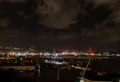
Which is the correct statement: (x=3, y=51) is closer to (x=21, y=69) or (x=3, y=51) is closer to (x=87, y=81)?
(x=21, y=69)

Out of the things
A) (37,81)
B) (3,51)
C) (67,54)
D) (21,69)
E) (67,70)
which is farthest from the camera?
(67,54)

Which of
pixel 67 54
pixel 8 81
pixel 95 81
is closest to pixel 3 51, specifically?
pixel 67 54

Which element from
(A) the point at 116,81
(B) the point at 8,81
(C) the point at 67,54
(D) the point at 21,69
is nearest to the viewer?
(A) the point at 116,81

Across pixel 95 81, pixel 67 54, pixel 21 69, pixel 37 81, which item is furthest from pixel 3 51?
pixel 95 81

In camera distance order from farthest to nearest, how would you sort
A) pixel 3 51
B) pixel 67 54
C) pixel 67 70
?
pixel 67 54 < pixel 3 51 < pixel 67 70

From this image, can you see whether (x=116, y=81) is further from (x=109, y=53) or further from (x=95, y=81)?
(x=109, y=53)

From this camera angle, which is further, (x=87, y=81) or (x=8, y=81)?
(x=8, y=81)

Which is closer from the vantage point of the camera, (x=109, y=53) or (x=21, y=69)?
(x=21, y=69)

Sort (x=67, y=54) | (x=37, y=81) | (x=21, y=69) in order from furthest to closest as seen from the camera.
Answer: (x=67, y=54), (x=21, y=69), (x=37, y=81)
